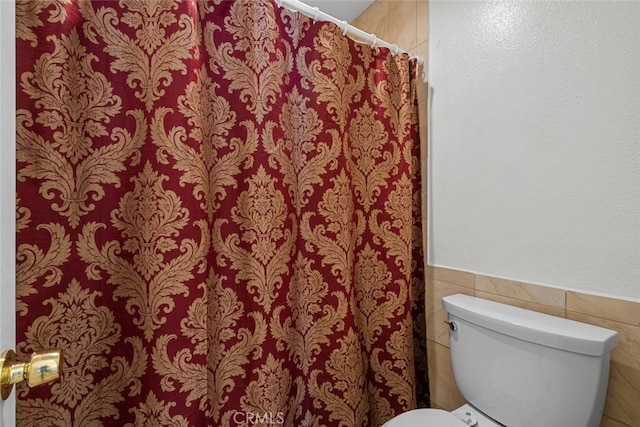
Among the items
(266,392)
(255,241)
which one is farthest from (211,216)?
(266,392)

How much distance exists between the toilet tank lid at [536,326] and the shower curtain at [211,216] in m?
0.26

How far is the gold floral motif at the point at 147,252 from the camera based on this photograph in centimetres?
69

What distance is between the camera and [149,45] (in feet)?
2.33

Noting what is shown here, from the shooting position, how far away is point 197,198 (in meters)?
0.73

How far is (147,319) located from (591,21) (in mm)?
1407

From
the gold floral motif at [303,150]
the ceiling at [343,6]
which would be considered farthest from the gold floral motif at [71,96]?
the ceiling at [343,6]

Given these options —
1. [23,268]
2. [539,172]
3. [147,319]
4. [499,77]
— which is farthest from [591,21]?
[23,268]

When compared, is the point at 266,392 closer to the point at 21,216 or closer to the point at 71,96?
the point at 21,216

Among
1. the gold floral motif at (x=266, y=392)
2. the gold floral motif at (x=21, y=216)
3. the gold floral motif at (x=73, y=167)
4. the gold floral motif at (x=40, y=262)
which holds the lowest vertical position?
the gold floral motif at (x=266, y=392)

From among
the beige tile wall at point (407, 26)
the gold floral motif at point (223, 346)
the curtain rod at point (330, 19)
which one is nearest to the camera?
the gold floral motif at point (223, 346)

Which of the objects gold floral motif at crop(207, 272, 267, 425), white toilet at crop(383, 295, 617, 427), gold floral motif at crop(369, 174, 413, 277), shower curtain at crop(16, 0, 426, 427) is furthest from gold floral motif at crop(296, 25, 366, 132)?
white toilet at crop(383, 295, 617, 427)

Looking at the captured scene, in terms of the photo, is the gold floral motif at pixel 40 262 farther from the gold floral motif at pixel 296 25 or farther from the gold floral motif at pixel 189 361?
the gold floral motif at pixel 296 25

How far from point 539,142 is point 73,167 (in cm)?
128

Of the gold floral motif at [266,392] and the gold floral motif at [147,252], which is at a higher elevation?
the gold floral motif at [147,252]
